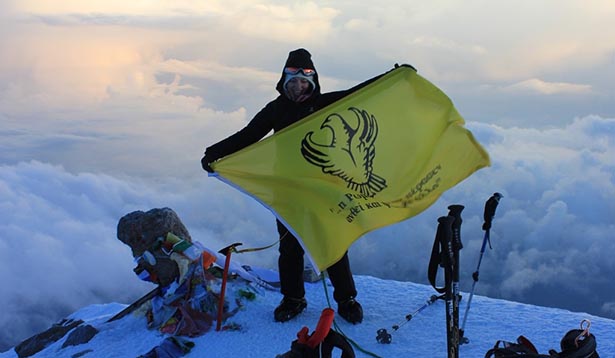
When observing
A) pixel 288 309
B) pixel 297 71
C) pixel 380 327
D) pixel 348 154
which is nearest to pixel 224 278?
pixel 288 309

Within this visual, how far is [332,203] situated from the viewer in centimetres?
589

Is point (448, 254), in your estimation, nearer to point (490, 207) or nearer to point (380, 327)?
point (490, 207)

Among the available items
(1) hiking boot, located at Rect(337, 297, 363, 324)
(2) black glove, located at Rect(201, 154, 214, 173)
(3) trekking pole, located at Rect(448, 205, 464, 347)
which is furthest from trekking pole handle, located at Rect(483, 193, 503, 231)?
(2) black glove, located at Rect(201, 154, 214, 173)

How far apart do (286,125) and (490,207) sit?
2.18 meters

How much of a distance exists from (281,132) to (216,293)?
253 centimetres

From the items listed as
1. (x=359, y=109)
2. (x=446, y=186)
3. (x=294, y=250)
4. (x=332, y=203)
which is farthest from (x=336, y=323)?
(x=359, y=109)

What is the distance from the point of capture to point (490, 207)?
19.5 feet

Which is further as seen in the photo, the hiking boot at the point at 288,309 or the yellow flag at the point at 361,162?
the hiking boot at the point at 288,309

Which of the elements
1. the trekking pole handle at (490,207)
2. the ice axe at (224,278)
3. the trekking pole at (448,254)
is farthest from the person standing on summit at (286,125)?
the trekking pole at (448,254)

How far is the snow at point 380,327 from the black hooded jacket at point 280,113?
2.08 meters

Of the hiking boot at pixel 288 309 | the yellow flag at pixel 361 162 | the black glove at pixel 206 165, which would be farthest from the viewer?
the hiking boot at pixel 288 309

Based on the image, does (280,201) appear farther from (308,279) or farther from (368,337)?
(308,279)

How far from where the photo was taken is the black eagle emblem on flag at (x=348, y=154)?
19.3 feet

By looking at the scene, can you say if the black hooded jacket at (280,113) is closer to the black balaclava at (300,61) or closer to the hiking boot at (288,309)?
the black balaclava at (300,61)
